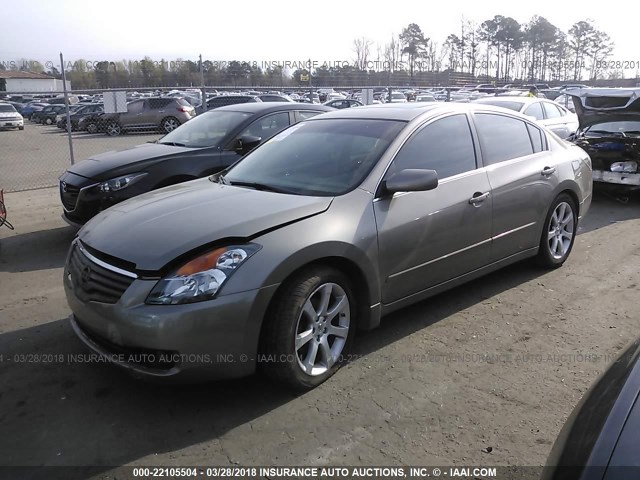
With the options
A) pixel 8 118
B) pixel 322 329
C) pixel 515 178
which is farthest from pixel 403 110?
pixel 8 118

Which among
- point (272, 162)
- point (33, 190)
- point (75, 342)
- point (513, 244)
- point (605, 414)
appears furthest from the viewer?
point (33, 190)

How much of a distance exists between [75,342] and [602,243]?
5879 mm

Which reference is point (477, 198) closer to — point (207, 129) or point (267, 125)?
point (267, 125)

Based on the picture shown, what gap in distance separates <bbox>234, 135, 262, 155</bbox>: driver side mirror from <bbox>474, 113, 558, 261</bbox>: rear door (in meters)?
2.95

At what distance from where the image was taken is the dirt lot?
9.30 ft

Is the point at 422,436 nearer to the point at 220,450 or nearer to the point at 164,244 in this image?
the point at 220,450

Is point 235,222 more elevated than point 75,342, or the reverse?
point 235,222

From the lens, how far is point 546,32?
7088 centimetres

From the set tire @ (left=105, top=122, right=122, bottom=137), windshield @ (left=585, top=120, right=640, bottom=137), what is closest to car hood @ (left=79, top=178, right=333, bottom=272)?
windshield @ (left=585, top=120, right=640, bottom=137)

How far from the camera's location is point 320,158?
13.8 feet

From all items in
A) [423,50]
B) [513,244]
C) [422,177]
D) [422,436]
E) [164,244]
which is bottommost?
[422,436]

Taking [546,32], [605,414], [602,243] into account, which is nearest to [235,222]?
[605,414]

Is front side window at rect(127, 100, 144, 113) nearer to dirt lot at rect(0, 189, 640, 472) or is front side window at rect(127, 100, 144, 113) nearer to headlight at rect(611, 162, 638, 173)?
headlight at rect(611, 162, 638, 173)

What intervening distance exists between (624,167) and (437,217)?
20.2 ft
